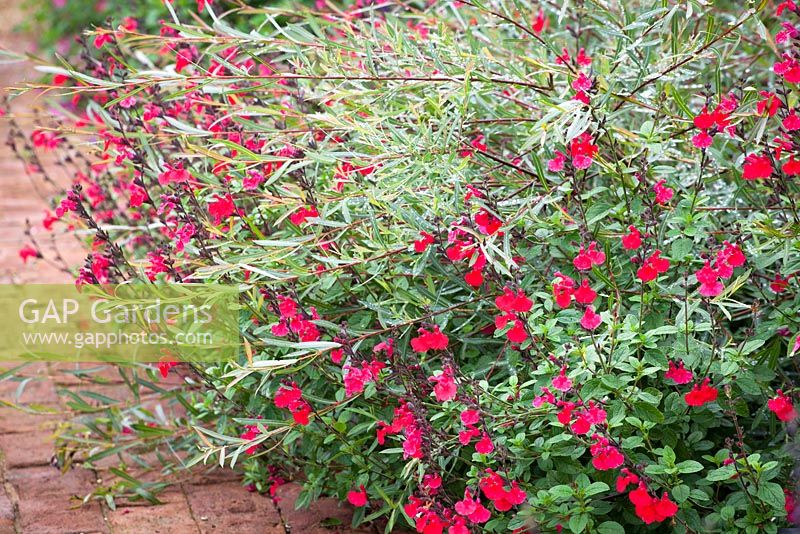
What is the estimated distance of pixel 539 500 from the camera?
213cm

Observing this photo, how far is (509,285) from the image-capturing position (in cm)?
234

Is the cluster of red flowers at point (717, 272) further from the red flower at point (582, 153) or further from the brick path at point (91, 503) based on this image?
the brick path at point (91, 503)

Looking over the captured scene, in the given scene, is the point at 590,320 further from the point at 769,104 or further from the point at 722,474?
the point at 769,104

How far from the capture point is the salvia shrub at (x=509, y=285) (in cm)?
210

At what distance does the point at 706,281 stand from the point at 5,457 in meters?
2.39

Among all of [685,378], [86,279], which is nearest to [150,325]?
[86,279]

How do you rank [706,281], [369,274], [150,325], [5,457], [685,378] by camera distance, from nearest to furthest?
A: [706,281] < [685,378] < [369,274] < [150,325] < [5,457]

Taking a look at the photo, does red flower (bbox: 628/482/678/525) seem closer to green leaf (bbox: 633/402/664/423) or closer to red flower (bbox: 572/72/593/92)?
green leaf (bbox: 633/402/664/423)

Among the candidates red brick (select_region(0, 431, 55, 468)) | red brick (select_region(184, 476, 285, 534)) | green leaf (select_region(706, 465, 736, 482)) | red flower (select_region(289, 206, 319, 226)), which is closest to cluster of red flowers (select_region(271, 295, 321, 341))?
red flower (select_region(289, 206, 319, 226))

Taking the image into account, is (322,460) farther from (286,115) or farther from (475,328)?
(286,115)

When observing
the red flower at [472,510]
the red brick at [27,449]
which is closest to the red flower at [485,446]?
the red flower at [472,510]
